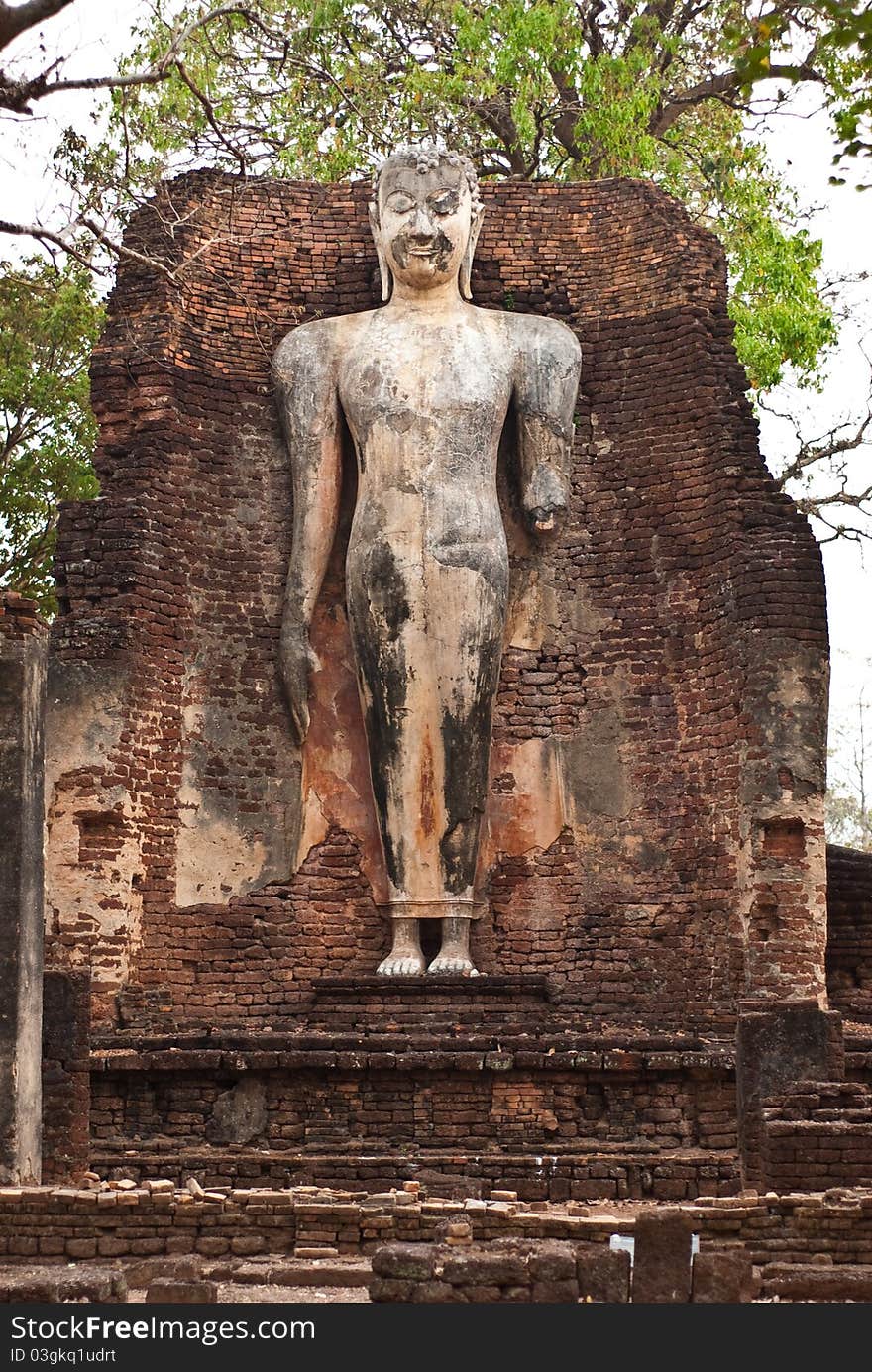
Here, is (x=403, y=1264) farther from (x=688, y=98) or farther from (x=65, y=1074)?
(x=688, y=98)

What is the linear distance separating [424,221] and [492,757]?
3.71 metres

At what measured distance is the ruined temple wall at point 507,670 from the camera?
1485cm

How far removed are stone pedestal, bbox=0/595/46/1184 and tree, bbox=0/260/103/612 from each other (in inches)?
380

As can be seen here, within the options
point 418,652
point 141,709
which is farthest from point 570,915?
point 141,709

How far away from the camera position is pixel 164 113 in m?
20.5

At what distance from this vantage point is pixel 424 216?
1579 centimetres

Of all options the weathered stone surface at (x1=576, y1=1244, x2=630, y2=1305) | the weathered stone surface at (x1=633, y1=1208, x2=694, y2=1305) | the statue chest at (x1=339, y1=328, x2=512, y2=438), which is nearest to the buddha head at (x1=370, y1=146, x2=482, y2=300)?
the statue chest at (x1=339, y1=328, x2=512, y2=438)

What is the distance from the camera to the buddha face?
15.8 metres

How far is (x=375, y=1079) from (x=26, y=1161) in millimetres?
2423

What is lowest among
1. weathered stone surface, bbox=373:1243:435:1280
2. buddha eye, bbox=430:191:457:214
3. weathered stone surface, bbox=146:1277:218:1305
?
weathered stone surface, bbox=146:1277:218:1305

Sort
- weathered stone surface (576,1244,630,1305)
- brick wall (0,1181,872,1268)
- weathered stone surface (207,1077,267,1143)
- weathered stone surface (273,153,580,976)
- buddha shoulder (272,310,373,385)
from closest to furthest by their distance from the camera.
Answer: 1. weathered stone surface (576,1244,630,1305)
2. brick wall (0,1181,872,1268)
3. weathered stone surface (207,1077,267,1143)
4. weathered stone surface (273,153,580,976)
5. buddha shoulder (272,310,373,385)

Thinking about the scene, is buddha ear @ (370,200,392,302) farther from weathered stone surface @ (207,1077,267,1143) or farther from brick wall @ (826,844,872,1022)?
weathered stone surface @ (207,1077,267,1143)

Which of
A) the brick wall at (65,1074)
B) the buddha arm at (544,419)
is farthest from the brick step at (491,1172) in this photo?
the buddha arm at (544,419)

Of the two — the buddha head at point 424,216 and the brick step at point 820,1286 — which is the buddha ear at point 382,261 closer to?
the buddha head at point 424,216
